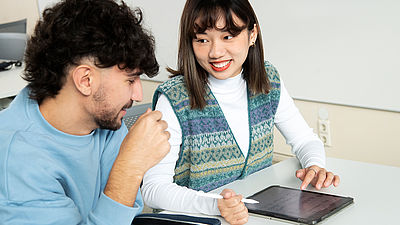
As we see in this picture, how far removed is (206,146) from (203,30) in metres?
0.36

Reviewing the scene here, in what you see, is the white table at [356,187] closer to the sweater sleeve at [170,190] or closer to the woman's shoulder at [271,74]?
the sweater sleeve at [170,190]

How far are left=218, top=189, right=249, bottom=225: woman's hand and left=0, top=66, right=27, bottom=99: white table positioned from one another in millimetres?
1451

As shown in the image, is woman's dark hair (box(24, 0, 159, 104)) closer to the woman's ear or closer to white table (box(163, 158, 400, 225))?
white table (box(163, 158, 400, 225))

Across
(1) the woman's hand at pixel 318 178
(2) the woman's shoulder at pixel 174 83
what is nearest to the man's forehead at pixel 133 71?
(2) the woman's shoulder at pixel 174 83

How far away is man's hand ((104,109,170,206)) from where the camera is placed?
1101 mm

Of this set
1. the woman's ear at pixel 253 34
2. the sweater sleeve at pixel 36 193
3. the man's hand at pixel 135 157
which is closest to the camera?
the sweater sleeve at pixel 36 193

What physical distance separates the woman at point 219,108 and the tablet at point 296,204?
9 cm

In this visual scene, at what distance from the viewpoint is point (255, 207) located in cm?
129

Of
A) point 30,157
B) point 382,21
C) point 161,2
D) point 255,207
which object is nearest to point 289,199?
point 255,207

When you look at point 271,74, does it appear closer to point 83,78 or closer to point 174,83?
point 174,83

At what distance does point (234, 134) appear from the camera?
1.70m

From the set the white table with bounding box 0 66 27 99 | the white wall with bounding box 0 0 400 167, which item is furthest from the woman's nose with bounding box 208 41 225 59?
the white wall with bounding box 0 0 400 167

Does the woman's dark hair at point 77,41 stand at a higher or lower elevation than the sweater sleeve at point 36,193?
higher

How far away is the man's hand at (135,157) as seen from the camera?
110 centimetres
